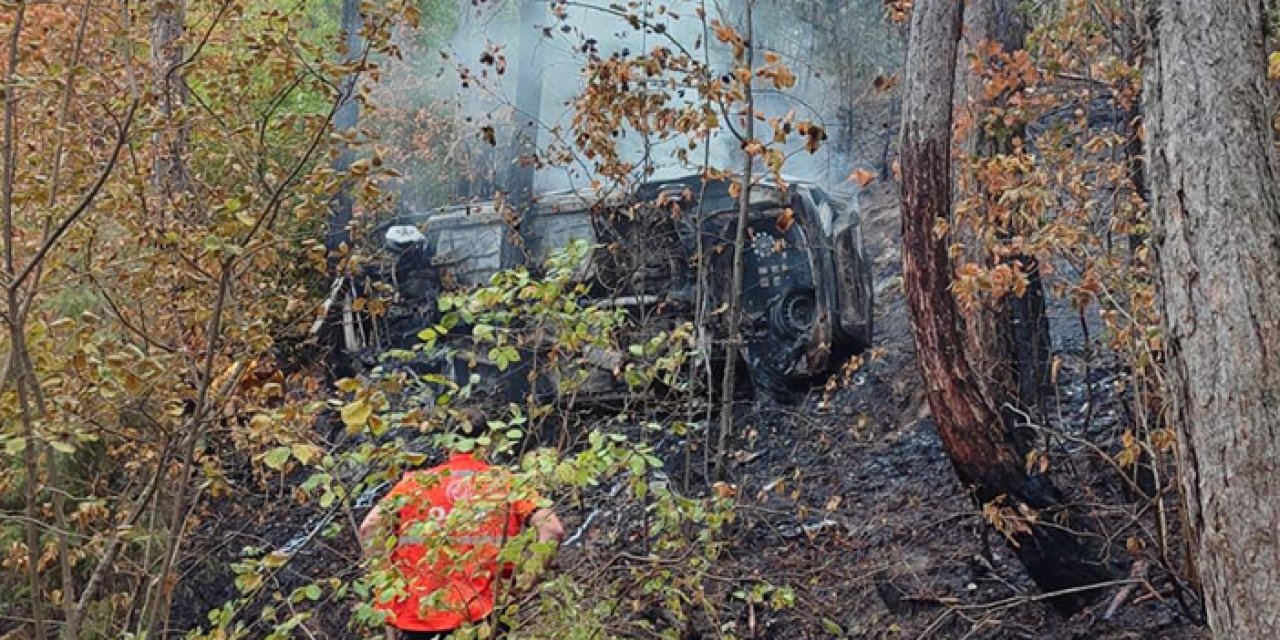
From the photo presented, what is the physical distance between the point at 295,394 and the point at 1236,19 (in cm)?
926

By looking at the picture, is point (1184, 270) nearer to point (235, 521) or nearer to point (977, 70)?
point (977, 70)

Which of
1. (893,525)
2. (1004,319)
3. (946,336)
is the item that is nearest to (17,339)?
(946,336)

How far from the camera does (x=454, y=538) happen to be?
411 centimetres

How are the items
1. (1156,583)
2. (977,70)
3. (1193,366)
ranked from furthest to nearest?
1. (977,70)
2. (1156,583)
3. (1193,366)

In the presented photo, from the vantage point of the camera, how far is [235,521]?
1087cm

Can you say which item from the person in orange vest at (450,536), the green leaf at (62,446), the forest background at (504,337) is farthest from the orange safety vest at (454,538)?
the green leaf at (62,446)

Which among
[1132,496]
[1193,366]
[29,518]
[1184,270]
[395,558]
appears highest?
[1184,270]

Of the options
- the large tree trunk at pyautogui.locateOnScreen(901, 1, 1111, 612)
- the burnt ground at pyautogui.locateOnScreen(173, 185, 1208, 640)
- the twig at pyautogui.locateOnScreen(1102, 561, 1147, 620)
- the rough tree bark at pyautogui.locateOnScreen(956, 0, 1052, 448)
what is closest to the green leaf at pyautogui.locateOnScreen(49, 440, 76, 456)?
the burnt ground at pyautogui.locateOnScreen(173, 185, 1208, 640)

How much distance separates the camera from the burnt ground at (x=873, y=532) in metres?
6.17

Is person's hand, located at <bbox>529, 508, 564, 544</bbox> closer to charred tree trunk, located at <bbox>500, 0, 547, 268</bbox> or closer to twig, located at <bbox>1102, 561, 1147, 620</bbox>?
twig, located at <bbox>1102, 561, 1147, 620</bbox>

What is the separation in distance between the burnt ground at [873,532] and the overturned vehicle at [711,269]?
2.04ft

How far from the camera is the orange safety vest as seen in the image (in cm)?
400

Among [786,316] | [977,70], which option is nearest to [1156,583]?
[977,70]

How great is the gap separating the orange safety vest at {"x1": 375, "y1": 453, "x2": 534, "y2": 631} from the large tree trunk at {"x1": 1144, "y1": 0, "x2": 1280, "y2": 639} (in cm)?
219
